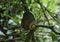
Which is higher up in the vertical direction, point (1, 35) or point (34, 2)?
point (34, 2)

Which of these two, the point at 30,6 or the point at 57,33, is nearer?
the point at 57,33

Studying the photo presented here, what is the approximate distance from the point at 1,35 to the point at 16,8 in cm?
16

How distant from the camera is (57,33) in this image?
84 centimetres

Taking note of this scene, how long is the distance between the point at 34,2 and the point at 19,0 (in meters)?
0.08

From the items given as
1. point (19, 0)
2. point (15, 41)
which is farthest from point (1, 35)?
point (19, 0)

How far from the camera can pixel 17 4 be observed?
→ 1.02 metres

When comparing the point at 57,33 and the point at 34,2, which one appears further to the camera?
the point at 34,2

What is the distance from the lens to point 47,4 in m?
0.96

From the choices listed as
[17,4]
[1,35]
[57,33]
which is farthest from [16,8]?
[57,33]

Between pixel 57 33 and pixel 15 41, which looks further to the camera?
pixel 15 41

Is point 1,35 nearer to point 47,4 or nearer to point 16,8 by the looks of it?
point 16,8

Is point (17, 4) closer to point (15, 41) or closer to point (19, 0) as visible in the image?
point (19, 0)

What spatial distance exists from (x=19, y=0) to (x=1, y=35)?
190 millimetres

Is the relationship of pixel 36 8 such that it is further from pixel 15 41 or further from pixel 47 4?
pixel 15 41
